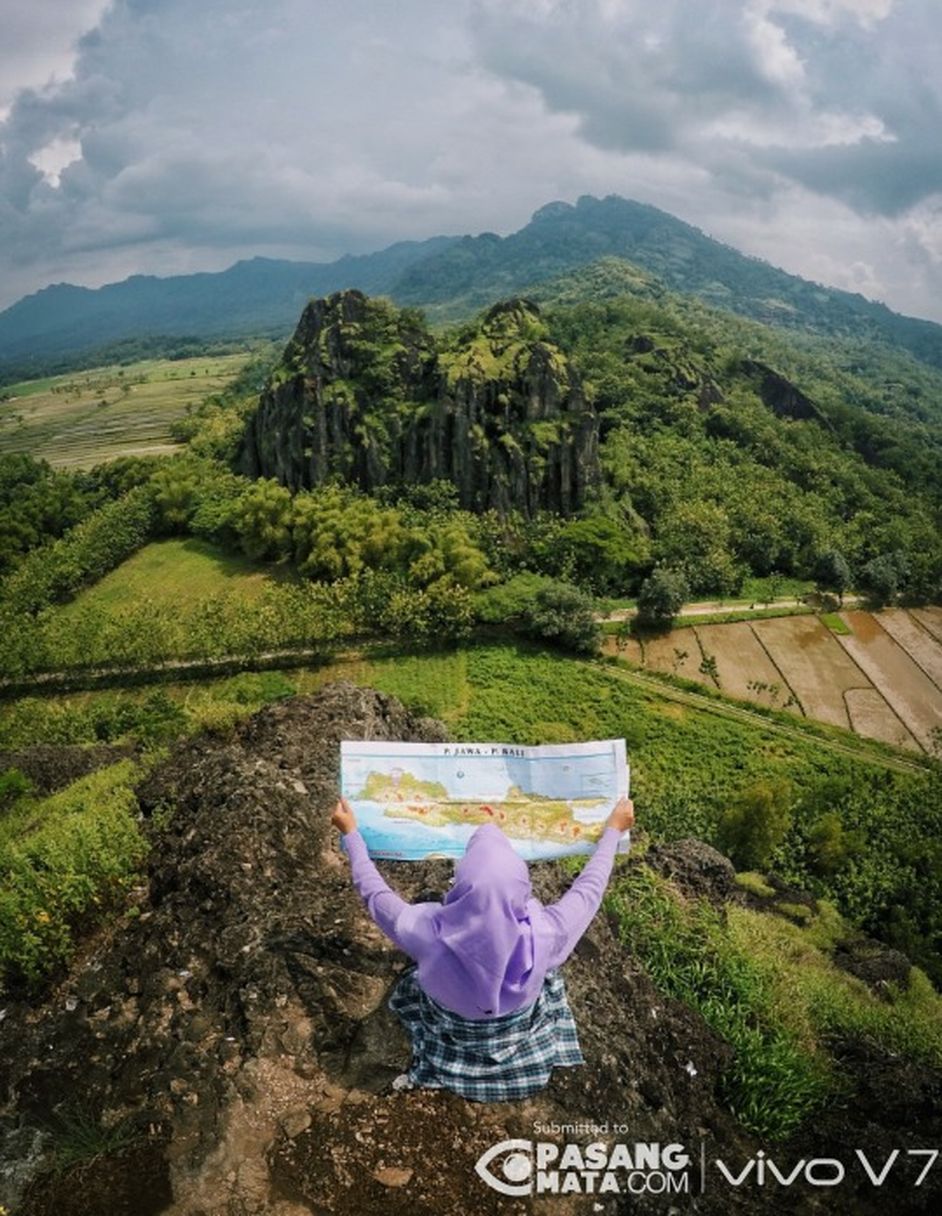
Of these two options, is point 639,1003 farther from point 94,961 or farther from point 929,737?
point 929,737

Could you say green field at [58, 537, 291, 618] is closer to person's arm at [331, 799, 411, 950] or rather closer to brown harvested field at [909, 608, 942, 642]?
person's arm at [331, 799, 411, 950]

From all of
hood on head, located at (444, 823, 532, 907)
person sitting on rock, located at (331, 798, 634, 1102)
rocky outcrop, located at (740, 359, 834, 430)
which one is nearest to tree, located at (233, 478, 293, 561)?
person sitting on rock, located at (331, 798, 634, 1102)

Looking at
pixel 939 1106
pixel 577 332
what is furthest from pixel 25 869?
pixel 577 332

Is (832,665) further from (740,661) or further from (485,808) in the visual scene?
(485,808)

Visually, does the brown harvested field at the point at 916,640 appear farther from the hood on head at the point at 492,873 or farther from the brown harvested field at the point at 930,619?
the hood on head at the point at 492,873

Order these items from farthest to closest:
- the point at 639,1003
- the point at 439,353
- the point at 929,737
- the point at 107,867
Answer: the point at 439,353
the point at 929,737
the point at 107,867
the point at 639,1003

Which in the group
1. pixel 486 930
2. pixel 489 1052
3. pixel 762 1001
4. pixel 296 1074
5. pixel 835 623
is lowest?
pixel 835 623

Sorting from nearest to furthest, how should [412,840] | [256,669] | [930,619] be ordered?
[412,840]
[256,669]
[930,619]

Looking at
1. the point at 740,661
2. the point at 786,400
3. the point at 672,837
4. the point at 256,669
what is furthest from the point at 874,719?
the point at 786,400
